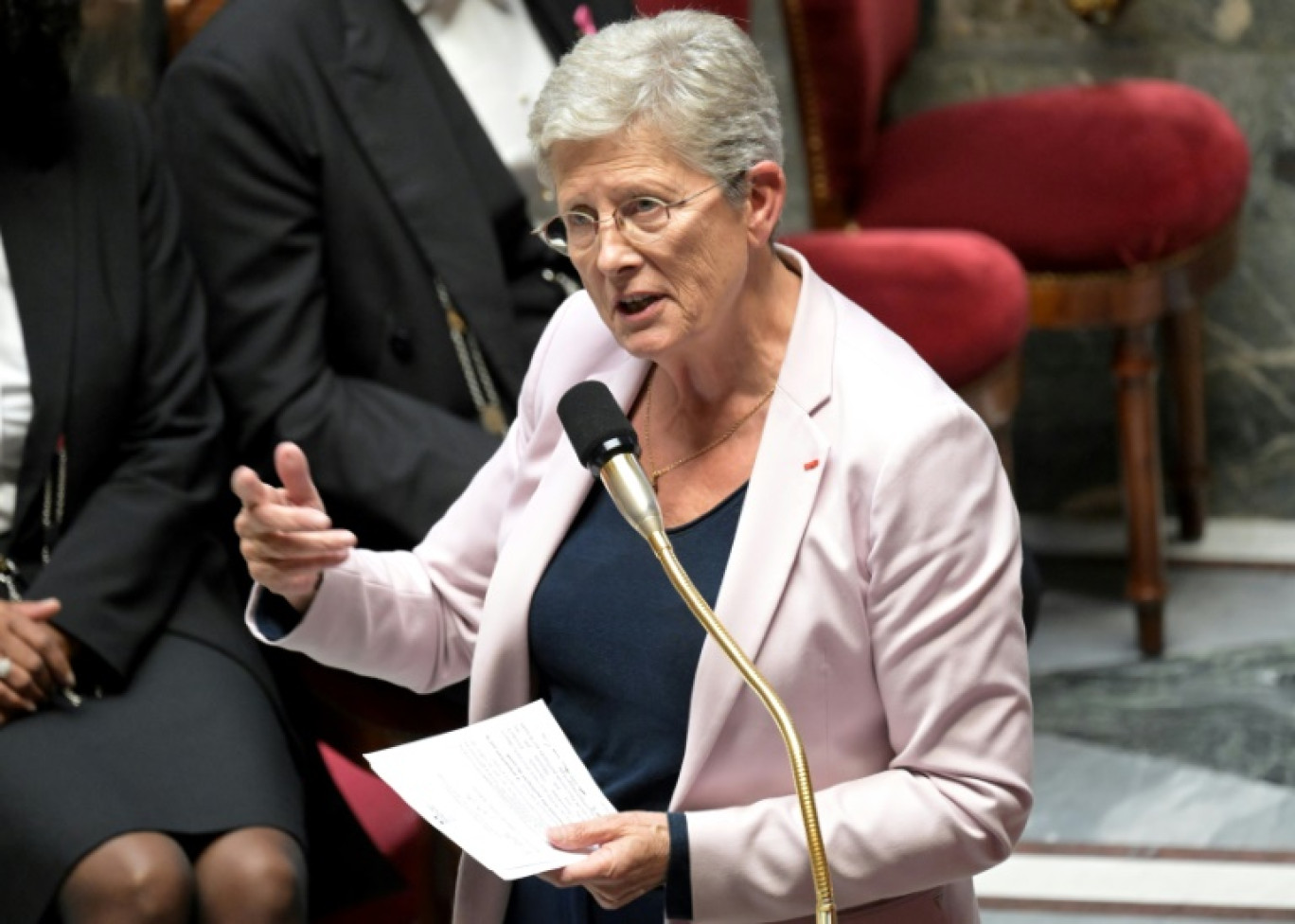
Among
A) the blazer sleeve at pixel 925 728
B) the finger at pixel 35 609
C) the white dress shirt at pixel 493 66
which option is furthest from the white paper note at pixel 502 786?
the white dress shirt at pixel 493 66

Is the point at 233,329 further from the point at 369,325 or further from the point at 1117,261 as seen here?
the point at 1117,261

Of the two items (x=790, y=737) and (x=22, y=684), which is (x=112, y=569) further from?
(x=790, y=737)

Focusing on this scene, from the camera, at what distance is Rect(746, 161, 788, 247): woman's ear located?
6.23ft

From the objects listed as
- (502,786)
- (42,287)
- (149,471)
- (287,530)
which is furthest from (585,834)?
(42,287)

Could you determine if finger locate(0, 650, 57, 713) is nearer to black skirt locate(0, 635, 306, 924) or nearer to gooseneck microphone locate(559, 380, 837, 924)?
black skirt locate(0, 635, 306, 924)

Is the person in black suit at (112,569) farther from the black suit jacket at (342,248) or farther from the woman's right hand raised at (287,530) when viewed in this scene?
the woman's right hand raised at (287,530)

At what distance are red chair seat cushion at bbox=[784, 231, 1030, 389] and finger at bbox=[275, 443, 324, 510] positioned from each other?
58.3 inches

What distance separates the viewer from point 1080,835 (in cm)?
327

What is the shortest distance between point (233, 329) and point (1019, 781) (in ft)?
4.58

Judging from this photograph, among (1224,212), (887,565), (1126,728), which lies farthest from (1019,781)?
(1224,212)

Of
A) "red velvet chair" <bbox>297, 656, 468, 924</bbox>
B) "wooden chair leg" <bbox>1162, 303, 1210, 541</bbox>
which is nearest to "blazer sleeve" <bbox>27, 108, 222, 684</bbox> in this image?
"red velvet chair" <bbox>297, 656, 468, 924</bbox>

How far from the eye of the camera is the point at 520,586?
202cm

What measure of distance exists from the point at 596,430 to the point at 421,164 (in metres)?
1.32

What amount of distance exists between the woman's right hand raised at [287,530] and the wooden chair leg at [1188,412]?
2457mm
